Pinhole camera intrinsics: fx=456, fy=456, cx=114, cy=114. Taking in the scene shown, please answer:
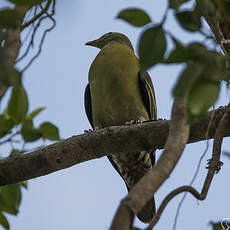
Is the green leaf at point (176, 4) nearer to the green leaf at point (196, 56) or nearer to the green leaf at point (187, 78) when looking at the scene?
the green leaf at point (196, 56)

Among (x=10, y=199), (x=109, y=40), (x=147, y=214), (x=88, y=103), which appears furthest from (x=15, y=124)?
(x=109, y=40)

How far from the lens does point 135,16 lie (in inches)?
59.5

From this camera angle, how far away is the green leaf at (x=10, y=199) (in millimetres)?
2322

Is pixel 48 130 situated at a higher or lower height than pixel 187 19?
lower

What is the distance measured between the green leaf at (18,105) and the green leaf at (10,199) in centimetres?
56

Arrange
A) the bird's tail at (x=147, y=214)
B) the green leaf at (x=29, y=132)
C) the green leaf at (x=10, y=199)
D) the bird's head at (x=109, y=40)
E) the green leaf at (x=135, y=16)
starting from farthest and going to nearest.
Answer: the bird's head at (x=109, y=40)
the bird's tail at (x=147, y=214)
the green leaf at (x=10, y=199)
the green leaf at (x=29, y=132)
the green leaf at (x=135, y=16)

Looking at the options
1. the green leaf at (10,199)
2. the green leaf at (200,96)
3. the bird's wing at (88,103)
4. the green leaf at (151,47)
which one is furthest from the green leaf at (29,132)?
the bird's wing at (88,103)

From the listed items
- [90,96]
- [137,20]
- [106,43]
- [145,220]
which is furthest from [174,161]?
[106,43]

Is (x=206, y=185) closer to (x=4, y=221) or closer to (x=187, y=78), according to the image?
(x=187, y=78)

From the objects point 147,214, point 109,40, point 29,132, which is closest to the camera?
point 29,132

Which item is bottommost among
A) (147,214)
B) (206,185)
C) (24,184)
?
(147,214)

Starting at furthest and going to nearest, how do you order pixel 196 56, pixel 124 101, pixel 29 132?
pixel 124 101 → pixel 29 132 → pixel 196 56

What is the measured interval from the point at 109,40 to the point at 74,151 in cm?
273

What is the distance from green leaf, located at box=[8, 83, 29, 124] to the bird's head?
11.8ft
